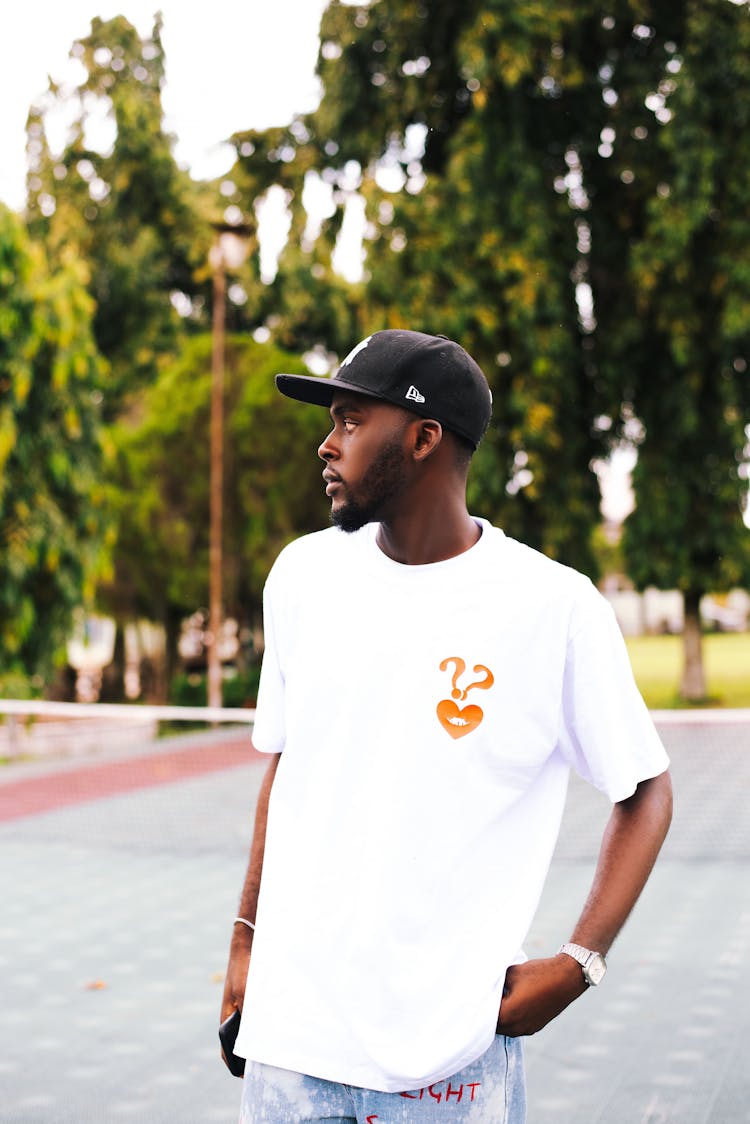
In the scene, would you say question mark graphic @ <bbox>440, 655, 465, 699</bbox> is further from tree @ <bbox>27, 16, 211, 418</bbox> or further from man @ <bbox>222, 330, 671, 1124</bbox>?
tree @ <bbox>27, 16, 211, 418</bbox>

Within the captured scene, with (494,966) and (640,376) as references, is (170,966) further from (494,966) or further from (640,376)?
(640,376)

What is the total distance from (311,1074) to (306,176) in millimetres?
24900

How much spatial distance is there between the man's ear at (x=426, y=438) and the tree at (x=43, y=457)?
12.8 m

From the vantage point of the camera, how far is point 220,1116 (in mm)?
5121

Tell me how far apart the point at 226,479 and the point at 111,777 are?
9.89 metres

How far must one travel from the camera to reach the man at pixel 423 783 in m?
2.09

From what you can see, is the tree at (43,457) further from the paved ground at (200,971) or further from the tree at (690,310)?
the tree at (690,310)

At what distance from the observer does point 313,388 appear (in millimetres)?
2332

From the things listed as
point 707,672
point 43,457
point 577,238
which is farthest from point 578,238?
point 707,672

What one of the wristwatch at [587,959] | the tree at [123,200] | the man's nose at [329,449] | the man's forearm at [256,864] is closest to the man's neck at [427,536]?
the man's nose at [329,449]

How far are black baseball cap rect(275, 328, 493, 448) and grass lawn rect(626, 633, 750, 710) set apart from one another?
23.1 m

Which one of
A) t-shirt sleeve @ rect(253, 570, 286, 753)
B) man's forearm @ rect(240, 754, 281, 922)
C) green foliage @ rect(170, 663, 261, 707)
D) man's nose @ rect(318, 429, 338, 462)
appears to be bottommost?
green foliage @ rect(170, 663, 261, 707)

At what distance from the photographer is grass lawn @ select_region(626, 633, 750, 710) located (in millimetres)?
26484

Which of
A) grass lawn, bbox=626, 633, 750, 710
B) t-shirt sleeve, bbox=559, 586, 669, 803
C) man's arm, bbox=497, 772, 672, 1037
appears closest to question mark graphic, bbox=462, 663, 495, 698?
t-shirt sleeve, bbox=559, 586, 669, 803
